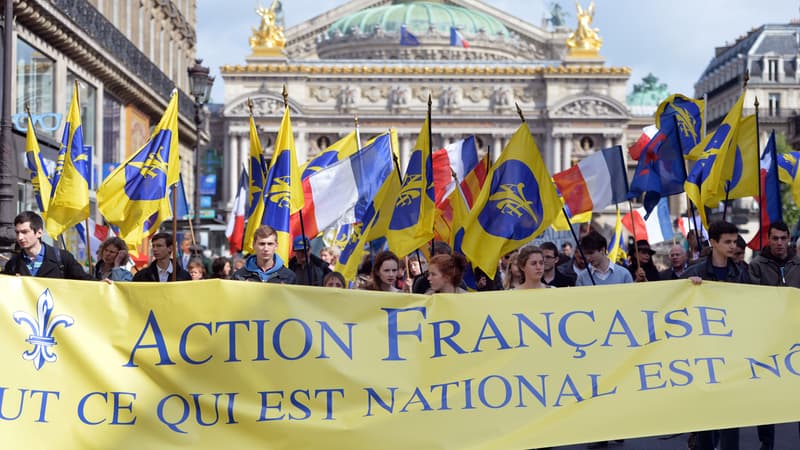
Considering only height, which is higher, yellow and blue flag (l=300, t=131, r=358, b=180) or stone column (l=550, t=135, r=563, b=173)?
stone column (l=550, t=135, r=563, b=173)

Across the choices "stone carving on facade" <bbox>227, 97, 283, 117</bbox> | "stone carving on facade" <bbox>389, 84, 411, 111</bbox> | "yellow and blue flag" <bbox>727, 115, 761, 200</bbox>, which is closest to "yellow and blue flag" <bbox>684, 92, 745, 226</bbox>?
"yellow and blue flag" <bbox>727, 115, 761, 200</bbox>

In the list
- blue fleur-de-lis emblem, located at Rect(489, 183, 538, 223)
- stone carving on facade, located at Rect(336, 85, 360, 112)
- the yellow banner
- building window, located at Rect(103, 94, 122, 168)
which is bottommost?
the yellow banner

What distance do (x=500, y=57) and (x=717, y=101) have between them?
20.4 metres

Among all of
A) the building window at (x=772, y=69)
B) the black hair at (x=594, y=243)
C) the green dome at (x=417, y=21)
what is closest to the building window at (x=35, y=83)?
the black hair at (x=594, y=243)

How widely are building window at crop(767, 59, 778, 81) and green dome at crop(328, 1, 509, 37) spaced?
2671cm

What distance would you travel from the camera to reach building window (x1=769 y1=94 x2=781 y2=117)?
71938 mm

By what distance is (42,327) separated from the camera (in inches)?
248

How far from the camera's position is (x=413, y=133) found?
256ft

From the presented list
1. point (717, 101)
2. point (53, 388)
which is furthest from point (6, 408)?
point (717, 101)

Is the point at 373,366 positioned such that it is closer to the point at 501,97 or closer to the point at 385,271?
the point at 385,271

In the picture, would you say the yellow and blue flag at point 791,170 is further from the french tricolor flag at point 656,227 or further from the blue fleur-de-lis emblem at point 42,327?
the blue fleur-de-lis emblem at point 42,327

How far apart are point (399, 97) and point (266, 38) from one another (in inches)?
404

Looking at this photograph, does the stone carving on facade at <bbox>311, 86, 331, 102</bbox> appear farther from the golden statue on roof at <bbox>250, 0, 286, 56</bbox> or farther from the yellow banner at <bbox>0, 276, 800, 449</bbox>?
the yellow banner at <bbox>0, 276, 800, 449</bbox>

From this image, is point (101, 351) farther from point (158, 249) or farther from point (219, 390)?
point (158, 249)
